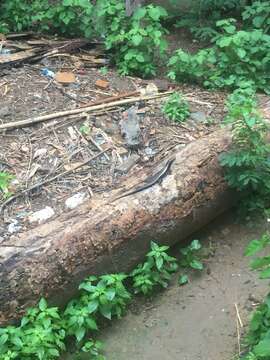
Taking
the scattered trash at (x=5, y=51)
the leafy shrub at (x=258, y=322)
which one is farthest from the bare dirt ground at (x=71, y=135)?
the leafy shrub at (x=258, y=322)

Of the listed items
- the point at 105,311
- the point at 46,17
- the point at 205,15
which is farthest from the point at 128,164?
the point at 205,15

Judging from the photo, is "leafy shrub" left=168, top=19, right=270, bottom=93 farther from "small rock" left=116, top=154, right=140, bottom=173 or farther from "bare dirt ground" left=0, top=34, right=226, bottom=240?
"small rock" left=116, top=154, right=140, bottom=173

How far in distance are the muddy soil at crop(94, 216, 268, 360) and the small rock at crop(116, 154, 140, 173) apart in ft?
2.88

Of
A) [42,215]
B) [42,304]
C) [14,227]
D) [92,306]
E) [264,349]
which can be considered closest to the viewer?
[264,349]

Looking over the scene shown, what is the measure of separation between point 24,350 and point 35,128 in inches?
84.2

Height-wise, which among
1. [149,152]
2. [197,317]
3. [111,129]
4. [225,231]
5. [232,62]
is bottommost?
[197,317]

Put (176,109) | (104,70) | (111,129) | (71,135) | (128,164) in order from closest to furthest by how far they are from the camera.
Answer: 1. (128,164)
2. (71,135)
3. (111,129)
4. (176,109)
5. (104,70)

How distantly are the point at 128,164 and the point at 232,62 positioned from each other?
5.66ft

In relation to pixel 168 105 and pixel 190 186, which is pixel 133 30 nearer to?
pixel 168 105

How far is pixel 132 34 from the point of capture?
609cm

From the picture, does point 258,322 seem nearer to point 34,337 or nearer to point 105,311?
point 105,311

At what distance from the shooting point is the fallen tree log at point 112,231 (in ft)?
13.4

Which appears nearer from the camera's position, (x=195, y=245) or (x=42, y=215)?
(x=42, y=215)

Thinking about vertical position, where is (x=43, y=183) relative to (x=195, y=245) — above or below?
above
